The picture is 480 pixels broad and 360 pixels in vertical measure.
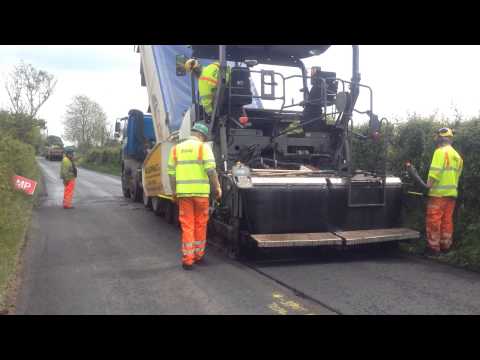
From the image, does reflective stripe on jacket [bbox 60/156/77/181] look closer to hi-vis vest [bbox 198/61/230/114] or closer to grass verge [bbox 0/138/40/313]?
grass verge [bbox 0/138/40/313]

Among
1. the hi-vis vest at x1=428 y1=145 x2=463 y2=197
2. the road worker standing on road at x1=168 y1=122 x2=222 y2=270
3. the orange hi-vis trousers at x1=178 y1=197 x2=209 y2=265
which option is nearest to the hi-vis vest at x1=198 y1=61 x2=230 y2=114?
the road worker standing on road at x1=168 y1=122 x2=222 y2=270

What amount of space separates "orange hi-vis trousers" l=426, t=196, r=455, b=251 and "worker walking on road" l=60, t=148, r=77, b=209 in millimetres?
8574

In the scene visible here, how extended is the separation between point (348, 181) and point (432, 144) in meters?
1.86

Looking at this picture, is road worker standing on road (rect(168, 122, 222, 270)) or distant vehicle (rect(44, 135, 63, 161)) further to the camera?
distant vehicle (rect(44, 135, 63, 161))

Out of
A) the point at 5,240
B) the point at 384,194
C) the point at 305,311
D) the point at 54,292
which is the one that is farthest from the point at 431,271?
the point at 5,240

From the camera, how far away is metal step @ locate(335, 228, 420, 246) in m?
5.48

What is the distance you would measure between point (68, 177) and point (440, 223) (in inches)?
352

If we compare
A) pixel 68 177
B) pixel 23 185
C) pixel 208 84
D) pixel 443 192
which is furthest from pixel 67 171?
pixel 443 192

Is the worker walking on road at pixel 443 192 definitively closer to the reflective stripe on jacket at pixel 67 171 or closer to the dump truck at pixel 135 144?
the dump truck at pixel 135 144

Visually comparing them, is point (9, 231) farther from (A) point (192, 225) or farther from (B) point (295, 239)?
(B) point (295, 239)

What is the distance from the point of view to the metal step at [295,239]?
17.2 feet

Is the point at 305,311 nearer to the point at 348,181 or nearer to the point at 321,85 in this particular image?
the point at 348,181

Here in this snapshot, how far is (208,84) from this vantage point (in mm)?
6395

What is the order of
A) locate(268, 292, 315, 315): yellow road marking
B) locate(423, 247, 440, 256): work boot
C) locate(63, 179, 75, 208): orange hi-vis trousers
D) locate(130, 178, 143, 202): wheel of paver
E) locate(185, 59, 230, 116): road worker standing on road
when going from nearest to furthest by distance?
locate(268, 292, 315, 315): yellow road marking < locate(423, 247, 440, 256): work boot < locate(185, 59, 230, 116): road worker standing on road < locate(63, 179, 75, 208): orange hi-vis trousers < locate(130, 178, 143, 202): wheel of paver
